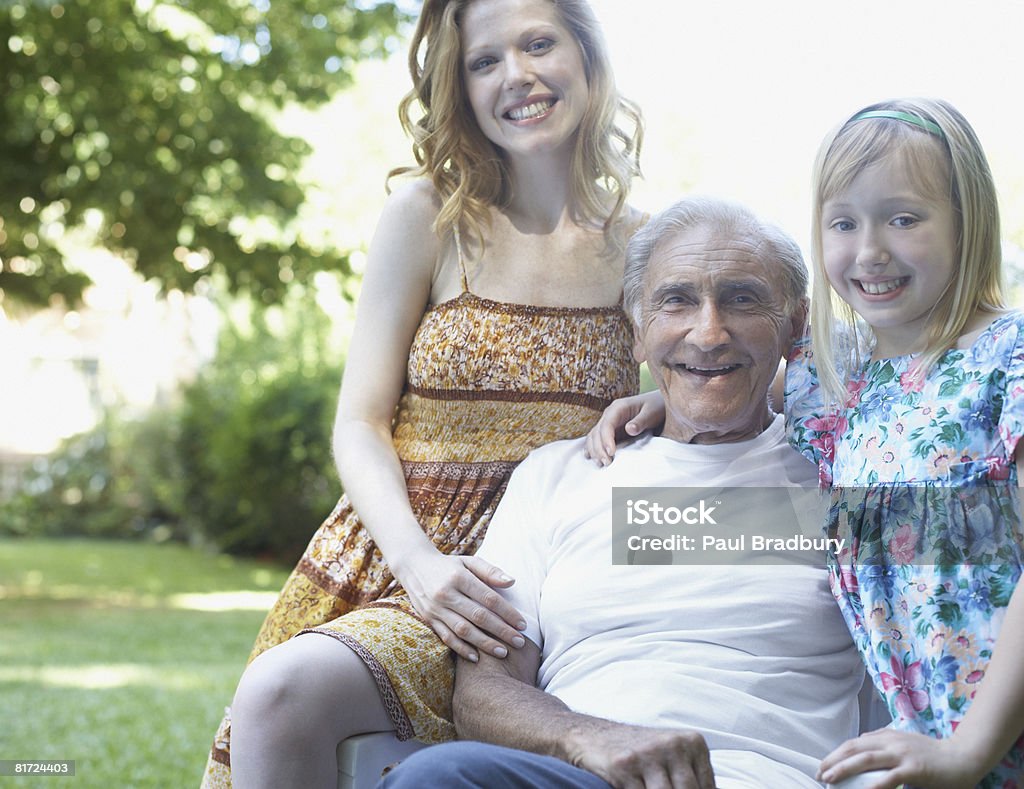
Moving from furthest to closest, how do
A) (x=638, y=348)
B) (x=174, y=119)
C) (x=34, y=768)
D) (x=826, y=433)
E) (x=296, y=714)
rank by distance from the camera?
(x=174, y=119) → (x=34, y=768) → (x=638, y=348) → (x=826, y=433) → (x=296, y=714)

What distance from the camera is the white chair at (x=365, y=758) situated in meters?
2.04

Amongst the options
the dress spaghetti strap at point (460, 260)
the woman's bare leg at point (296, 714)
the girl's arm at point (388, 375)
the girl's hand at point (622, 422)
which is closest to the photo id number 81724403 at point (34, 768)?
the girl's arm at point (388, 375)

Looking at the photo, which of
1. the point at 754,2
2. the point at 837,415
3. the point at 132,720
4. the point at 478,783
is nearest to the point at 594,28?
the point at 837,415

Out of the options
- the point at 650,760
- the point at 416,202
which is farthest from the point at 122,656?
the point at 650,760

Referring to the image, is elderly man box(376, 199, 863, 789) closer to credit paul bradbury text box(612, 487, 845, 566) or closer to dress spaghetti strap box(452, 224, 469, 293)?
credit paul bradbury text box(612, 487, 845, 566)

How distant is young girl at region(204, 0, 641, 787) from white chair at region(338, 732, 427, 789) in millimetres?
284

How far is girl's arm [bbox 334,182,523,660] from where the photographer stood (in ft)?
7.54

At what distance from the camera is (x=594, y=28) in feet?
8.54

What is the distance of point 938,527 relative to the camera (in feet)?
5.85

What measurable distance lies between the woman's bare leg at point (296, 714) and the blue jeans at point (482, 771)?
0.94ft

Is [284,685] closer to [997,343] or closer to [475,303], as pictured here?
[475,303]

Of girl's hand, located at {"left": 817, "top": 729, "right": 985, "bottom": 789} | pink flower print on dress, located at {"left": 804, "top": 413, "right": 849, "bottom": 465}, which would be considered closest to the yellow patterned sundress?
pink flower print on dress, located at {"left": 804, "top": 413, "right": 849, "bottom": 465}

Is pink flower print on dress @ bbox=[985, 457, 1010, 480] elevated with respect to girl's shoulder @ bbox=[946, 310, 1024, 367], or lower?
lower

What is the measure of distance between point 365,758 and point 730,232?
1148 millimetres
